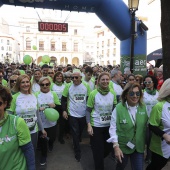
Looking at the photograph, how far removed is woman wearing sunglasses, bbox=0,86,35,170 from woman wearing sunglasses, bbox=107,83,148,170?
3.64 ft

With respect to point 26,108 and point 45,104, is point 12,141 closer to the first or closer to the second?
point 26,108

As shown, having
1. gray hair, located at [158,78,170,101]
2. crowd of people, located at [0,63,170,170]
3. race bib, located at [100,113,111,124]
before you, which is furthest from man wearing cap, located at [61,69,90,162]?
gray hair, located at [158,78,170,101]

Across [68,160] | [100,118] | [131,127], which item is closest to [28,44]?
[68,160]

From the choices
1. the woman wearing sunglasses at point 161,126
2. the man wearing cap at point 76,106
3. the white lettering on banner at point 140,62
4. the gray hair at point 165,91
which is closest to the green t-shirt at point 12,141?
the woman wearing sunglasses at point 161,126

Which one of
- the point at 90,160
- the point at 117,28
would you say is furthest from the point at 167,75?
the point at 117,28

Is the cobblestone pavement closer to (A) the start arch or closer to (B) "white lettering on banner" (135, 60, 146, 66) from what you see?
(B) "white lettering on banner" (135, 60, 146, 66)

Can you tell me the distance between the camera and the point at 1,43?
246 ft

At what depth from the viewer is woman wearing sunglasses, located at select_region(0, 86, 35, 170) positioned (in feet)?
5.74

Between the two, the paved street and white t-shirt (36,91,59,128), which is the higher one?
white t-shirt (36,91,59,128)

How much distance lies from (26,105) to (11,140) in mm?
1226

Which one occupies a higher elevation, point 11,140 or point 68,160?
point 11,140

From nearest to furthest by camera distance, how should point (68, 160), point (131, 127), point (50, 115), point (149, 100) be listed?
point (131, 127) < point (50, 115) < point (149, 100) < point (68, 160)

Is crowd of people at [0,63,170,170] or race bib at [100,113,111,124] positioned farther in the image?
race bib at [100,113,111,124]

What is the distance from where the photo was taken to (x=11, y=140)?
1762mm
